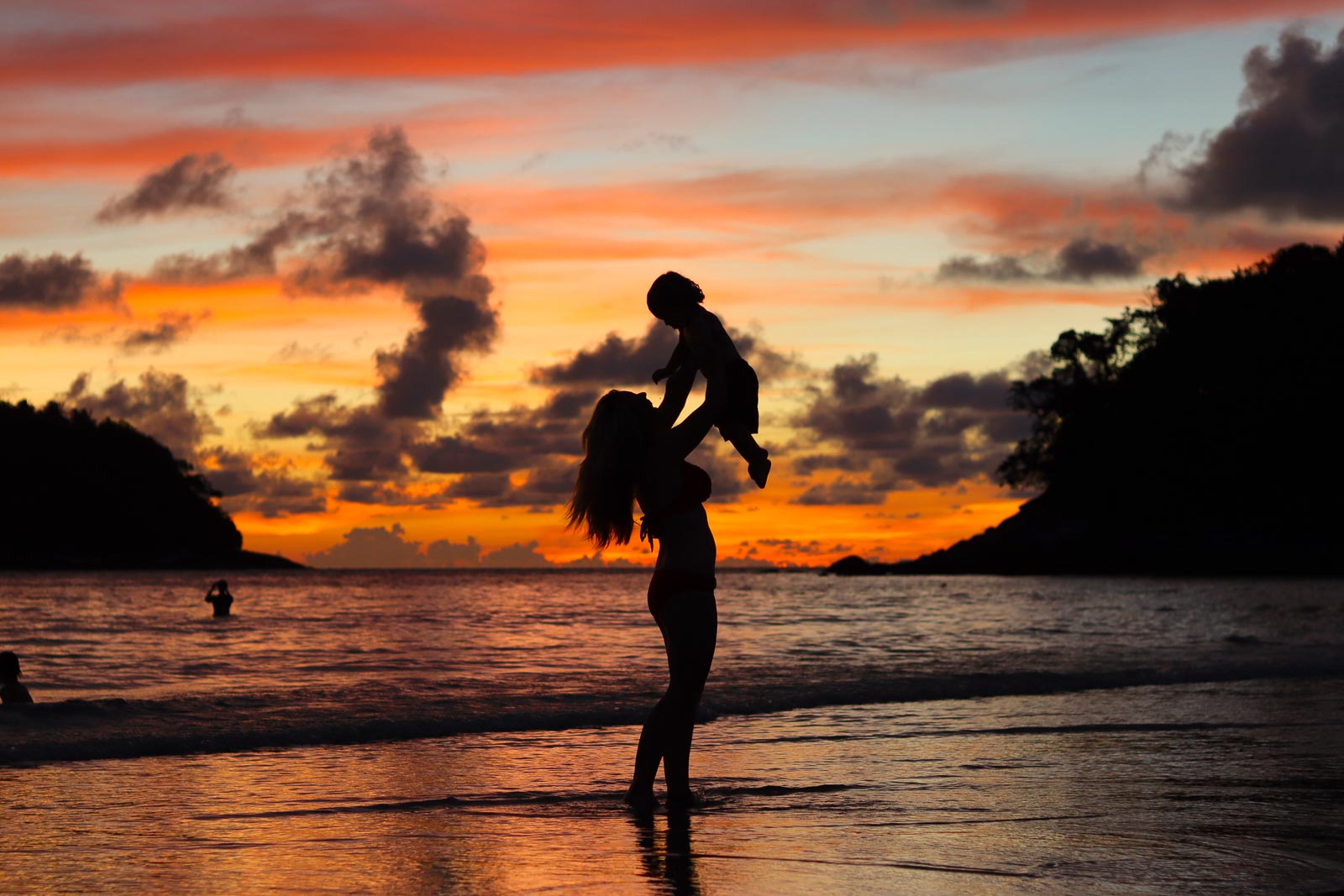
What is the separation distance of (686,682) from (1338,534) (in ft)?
294

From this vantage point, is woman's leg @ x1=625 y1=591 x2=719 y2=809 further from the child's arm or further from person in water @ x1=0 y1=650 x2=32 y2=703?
person in water @ x1=0 y1=650 x2=32 y2=703

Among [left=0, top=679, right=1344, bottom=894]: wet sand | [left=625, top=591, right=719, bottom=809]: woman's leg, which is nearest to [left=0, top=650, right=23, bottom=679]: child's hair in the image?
[left=0, top=679, right=1344, bottom=894]: wet sand

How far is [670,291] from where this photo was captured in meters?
5.61

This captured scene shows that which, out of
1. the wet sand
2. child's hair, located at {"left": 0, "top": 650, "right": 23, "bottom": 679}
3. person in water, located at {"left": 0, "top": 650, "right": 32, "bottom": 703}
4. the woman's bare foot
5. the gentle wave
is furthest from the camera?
child's hair, located at {"left": 0, "top": 650, "right": 23, "bottom": 679}

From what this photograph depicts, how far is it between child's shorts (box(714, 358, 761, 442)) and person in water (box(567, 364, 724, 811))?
0.07m

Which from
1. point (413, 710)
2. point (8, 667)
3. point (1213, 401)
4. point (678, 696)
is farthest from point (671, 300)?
point (1213, 401)

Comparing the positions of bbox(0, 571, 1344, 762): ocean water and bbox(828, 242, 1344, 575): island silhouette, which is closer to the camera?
bbox(0, 571, 1344, 762): ocean water

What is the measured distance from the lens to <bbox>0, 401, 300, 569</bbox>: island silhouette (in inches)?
6304

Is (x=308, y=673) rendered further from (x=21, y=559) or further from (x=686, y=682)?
(x=21, y=559)

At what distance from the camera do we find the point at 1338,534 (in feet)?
276

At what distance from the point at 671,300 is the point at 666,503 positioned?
91cm

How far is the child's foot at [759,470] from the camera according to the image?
5.57 metres

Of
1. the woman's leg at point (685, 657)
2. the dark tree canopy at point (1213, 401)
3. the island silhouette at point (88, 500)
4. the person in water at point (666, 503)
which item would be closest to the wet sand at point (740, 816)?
the woman's leg at point (685, 657)

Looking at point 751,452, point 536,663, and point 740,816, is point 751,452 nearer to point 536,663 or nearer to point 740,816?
point 740,816
